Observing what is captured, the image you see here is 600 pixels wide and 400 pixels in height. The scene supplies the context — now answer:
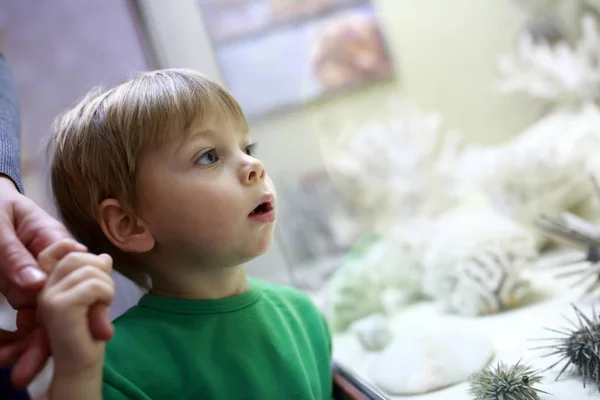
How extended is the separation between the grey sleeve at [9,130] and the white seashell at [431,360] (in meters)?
0.69

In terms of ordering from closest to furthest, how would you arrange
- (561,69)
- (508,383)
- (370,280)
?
(508,383)
(370,280)
(561,69)

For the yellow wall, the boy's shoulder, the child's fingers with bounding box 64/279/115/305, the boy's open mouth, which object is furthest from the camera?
the yellow wall

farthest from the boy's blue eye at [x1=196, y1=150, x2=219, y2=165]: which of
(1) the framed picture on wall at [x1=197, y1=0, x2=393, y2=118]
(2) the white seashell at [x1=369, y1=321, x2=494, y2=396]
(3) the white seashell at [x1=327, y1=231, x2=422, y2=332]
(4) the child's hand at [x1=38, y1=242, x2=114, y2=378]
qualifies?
(1) the framed picture on wall at [x1=197, y1=0, x2=393, y2=118]

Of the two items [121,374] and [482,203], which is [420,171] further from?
[121,374]

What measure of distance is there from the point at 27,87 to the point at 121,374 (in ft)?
3.22

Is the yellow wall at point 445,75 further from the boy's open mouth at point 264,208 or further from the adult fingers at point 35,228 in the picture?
the adult fingers at point 35,228

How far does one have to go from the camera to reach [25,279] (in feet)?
1.81

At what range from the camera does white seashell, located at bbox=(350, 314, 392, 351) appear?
1155 millimetres

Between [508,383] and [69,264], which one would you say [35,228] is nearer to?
[69,264]

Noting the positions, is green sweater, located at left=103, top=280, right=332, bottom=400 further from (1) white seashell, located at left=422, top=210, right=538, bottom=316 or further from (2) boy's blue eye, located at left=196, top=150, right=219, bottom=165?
(1) white seashell, located at left=422, top=210, right=538, bottom=316

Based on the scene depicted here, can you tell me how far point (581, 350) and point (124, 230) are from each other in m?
0.68

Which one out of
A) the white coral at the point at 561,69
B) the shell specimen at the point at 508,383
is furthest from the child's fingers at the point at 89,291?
the white coral at the point at 561,69

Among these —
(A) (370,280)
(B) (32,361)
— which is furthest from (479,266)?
(B) (32,361)

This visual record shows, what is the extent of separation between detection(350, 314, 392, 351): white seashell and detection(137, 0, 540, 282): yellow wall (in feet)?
2.56
